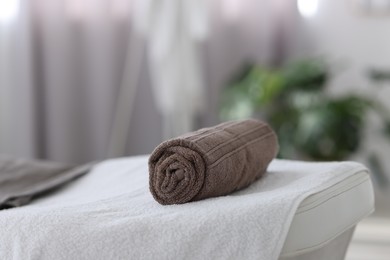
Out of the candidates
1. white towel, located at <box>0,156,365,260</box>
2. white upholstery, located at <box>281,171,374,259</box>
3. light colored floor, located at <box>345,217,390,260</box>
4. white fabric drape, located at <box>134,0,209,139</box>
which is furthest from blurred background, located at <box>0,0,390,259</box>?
white towel, located at <box>0,156,365,260</box>

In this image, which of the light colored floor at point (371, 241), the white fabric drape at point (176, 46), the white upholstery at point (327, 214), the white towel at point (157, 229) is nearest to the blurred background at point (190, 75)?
the white fabric drape at point (176, 46)

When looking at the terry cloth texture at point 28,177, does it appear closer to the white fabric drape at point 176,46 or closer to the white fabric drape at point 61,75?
the white fabric drape at point 176,46

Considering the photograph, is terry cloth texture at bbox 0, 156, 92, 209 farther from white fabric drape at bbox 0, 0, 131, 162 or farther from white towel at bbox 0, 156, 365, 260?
white fabric drape at bbox 0, 0, 131, 162

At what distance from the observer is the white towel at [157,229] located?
1.23 m

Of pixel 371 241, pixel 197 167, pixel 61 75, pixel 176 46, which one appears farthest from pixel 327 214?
pixel 61 75

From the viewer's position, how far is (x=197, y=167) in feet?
4.49

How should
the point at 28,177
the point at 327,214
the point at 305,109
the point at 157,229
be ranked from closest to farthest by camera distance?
1. the point at 157,229
2. the point at 327,214
3. the point at 28,177
4. the point at 305,109

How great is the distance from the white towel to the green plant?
181cm

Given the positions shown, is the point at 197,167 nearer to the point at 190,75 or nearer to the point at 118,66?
the point at 190,75

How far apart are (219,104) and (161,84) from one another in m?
0.57

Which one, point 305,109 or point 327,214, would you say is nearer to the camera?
point 327,214

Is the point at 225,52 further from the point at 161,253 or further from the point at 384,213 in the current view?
the point at 161,253

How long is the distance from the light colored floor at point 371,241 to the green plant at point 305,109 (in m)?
0.34

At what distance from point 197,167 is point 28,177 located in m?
0.59
